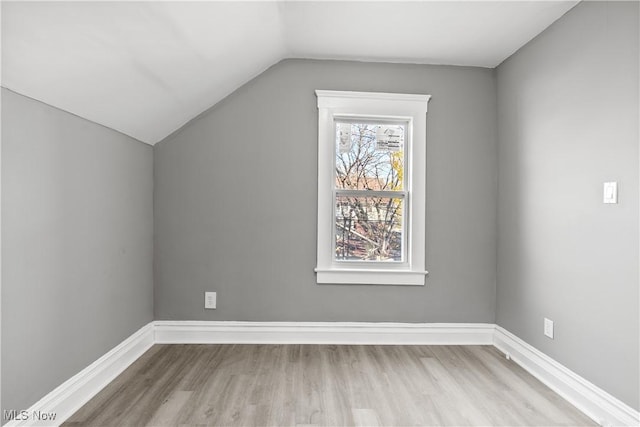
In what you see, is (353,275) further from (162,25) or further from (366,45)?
(162,25)

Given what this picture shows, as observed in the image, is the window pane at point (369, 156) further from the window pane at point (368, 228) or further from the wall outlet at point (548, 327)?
the wall outlet at point (548, 327)

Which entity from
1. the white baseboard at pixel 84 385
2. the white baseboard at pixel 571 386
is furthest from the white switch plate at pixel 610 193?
the white baseboard at pixel 84 385

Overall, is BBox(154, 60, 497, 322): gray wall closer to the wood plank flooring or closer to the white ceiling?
the white ceiling

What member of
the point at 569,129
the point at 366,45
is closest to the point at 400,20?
the point at 366,45

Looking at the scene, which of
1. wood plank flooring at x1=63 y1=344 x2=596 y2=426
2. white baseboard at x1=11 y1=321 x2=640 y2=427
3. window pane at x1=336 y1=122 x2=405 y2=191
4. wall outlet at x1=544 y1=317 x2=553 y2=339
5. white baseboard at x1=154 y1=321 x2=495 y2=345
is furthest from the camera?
window pane at x1=336 y1=122 x2=405 y2=191

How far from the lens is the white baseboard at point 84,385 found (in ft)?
6.12

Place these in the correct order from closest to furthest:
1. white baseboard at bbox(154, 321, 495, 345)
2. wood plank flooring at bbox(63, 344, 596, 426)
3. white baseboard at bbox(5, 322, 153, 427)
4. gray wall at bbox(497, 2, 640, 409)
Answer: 1. white baseboard at bbox(5, 322, 153, 427)
2. gray wall at bbox(497, 2, 640, 409)
3. wood plank flooring at bbox(63, 344, 596, 426)
4. white baseboard at bbox(154, 321, 495, 345)

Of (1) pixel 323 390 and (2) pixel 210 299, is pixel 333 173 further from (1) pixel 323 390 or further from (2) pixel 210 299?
(1) pixel 323 390

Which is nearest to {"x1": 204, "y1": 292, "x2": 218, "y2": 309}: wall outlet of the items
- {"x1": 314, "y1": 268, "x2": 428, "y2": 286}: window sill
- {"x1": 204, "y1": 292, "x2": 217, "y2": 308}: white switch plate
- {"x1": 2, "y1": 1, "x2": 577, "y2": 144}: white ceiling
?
{"x1": 204, "y1": 292, "x2": 217, "y2": 308}: white switch plate

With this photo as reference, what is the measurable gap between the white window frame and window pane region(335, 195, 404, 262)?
9 cm

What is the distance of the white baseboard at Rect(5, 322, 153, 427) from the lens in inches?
73.4

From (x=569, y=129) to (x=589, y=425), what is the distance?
170cm

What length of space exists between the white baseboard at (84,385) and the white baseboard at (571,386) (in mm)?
2846

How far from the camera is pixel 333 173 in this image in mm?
3314
